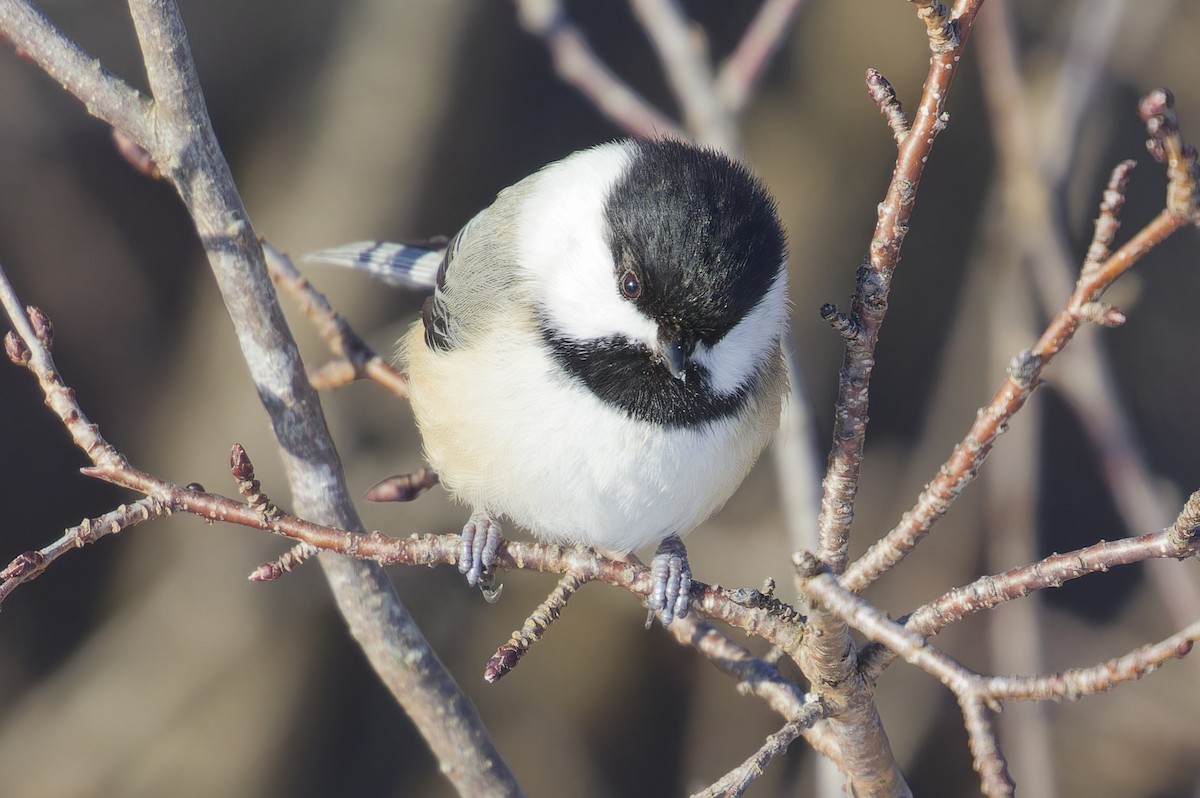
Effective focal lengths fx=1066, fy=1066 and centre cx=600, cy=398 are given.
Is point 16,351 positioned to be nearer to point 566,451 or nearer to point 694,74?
point 566,451

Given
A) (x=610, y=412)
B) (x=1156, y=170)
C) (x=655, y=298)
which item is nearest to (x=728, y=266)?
(x=655, y=298)

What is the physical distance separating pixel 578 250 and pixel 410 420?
2.13 meters

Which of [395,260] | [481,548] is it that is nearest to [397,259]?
[395,260]

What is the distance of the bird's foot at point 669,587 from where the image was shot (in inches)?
73.8

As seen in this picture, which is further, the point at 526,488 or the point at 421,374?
the point at 421,374

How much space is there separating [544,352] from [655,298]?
0.87 ft

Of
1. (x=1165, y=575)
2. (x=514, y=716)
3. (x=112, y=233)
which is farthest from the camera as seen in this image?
(x=514, y=716)

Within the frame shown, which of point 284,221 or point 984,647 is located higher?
point 284,221

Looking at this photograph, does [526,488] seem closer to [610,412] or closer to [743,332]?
[610,412]

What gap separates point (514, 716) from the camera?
424 cm

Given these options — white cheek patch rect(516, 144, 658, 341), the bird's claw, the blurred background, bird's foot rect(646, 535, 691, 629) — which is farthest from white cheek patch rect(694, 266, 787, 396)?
the blurred background

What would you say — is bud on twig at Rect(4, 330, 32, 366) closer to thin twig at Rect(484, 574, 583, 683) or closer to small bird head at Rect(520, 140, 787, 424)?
thin twig at Rect(484, 574, 583, 683)

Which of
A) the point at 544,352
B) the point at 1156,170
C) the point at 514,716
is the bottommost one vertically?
the point at 514,716

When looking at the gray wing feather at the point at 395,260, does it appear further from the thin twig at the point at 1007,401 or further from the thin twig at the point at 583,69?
the thin twig at the point at 1007,401
